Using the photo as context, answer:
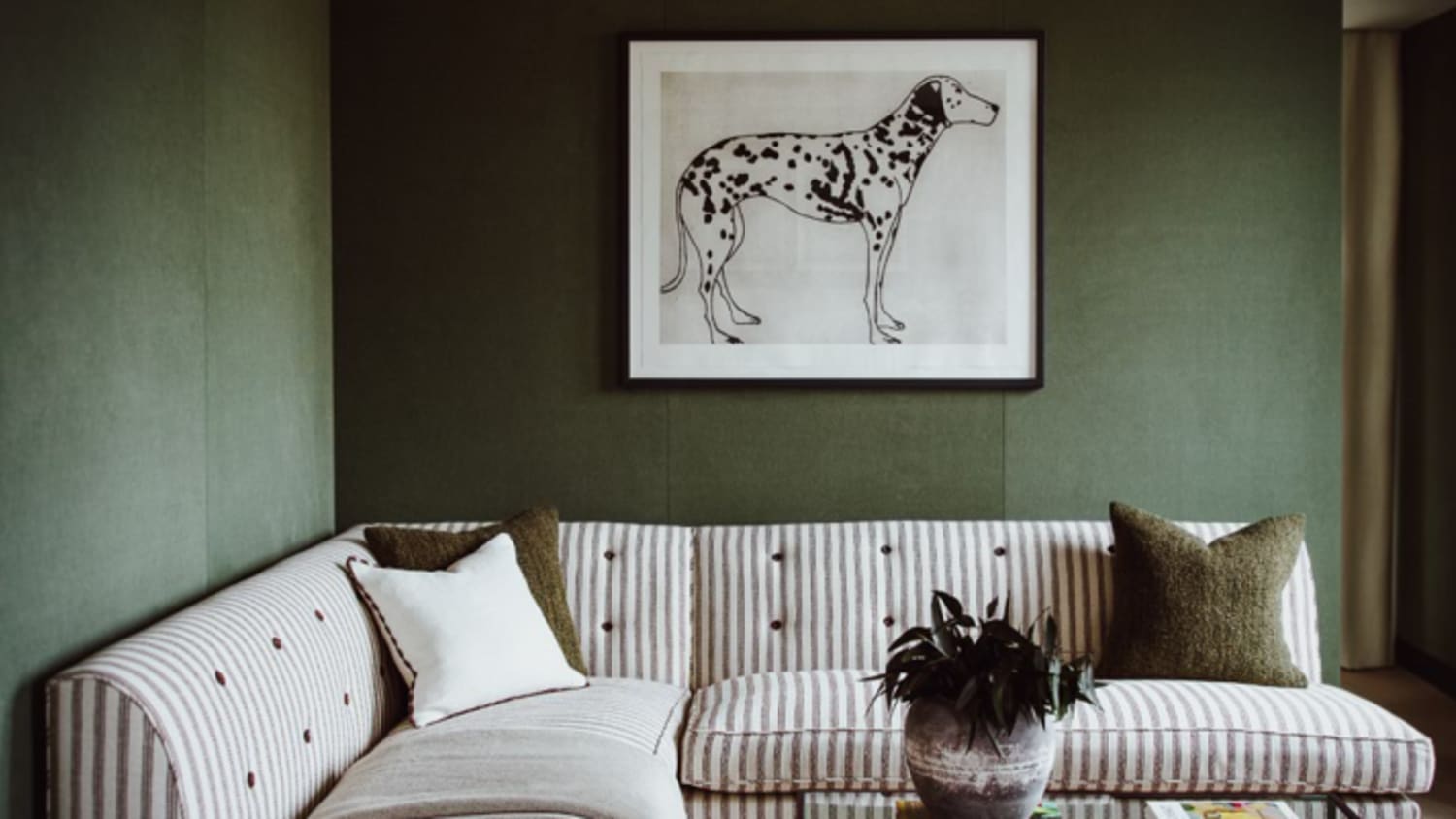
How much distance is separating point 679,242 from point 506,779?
1.74 metres

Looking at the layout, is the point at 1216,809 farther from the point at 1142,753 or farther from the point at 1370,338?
the point at 1370,338

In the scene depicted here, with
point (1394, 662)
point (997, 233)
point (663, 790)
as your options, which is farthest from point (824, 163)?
point (1394, 662)

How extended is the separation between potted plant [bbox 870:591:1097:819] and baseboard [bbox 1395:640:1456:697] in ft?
11.0

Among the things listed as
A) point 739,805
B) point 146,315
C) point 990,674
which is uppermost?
point 146,315

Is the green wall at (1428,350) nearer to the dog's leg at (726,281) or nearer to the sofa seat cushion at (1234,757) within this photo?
the sofa seat cushion at (1234,757)

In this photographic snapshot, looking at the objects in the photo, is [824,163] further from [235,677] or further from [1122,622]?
[235,677]

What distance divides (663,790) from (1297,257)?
2.39m

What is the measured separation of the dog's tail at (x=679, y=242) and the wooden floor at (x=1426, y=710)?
8.23 ft

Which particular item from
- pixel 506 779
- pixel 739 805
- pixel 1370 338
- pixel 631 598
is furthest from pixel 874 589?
pixel 1370 338

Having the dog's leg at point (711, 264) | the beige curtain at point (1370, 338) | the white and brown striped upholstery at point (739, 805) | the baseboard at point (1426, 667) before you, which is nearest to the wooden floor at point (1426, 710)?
the baseboard at point (1426, 667)

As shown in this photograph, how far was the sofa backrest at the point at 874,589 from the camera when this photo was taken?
3277 mm

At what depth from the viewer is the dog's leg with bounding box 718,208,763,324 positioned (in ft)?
11.8

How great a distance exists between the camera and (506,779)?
2.32 metres

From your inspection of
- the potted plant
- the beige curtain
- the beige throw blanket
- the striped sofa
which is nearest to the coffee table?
the striped sofa
